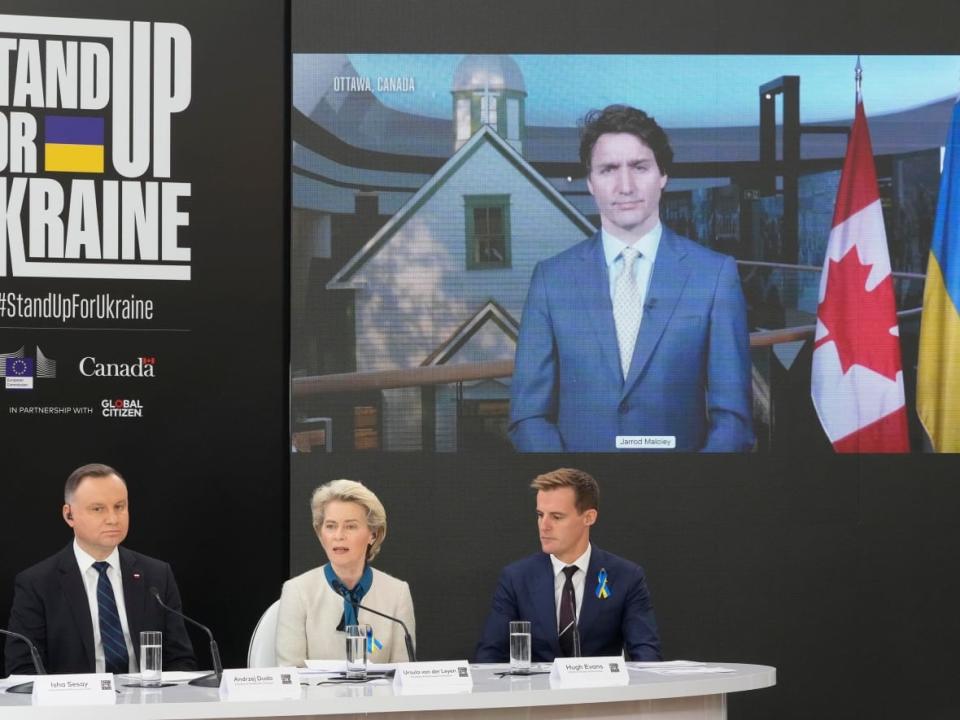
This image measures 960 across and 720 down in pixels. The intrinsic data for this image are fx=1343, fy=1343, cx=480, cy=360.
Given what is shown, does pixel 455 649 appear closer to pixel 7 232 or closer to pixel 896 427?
pixel 896 427

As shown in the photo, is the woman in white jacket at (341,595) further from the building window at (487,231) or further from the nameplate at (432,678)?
the building window at (487,231)

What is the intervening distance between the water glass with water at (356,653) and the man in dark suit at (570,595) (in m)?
0.75

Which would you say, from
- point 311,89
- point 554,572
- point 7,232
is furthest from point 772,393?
point 7,232

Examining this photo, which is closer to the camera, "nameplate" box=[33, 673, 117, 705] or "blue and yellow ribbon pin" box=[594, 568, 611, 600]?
"nameplate" box=[33, 673, 117, 705]

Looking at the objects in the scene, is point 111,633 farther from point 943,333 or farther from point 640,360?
point 943,333

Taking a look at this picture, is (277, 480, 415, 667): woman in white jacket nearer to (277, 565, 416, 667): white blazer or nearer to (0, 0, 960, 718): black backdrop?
(277, 565, 416, 667): white blazer

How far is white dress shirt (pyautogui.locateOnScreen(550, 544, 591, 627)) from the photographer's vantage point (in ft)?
14.2

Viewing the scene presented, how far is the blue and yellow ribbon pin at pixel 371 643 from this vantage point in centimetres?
404

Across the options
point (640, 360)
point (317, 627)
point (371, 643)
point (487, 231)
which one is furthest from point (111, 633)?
point (640, 360)

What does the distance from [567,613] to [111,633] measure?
147cm

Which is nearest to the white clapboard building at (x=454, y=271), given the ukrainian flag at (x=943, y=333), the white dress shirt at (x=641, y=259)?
the white dress shirt at (x=641, y=259)

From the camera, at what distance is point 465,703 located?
10.5 ft

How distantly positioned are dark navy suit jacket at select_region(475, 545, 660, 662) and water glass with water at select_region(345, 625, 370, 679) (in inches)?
31.4

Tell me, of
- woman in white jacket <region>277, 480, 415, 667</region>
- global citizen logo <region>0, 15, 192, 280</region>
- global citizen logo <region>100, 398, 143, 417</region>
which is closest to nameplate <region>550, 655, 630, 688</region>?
woman in white jacket <region>277, 480, 415, 667</region>
